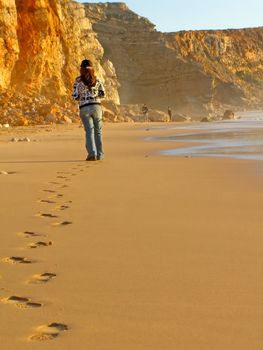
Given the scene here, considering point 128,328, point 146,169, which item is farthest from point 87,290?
point 146,169

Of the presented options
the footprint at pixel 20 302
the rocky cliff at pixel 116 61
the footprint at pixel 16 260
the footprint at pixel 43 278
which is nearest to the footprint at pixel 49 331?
the footprint at pixel 20 302

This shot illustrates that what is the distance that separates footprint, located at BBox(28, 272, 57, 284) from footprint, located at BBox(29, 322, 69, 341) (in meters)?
0.48

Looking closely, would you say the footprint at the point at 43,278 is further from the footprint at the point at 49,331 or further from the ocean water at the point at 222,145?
the ocean water at the point at 222,145

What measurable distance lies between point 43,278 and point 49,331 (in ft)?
1.94

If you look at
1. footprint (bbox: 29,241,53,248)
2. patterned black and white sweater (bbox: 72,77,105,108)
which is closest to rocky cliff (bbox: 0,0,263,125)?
patterned black and white sweater (bbox: 72,77,105,108)

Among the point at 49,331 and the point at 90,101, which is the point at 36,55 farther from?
the point at 49,331

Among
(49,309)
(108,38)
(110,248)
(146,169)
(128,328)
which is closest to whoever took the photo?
(128,328)

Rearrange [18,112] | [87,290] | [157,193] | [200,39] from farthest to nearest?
1. [200,39]
2. [18,112]
3. [157,193]
4. [87,290]

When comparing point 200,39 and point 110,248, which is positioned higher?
point 200,39

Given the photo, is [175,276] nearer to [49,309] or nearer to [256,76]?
[49,309]

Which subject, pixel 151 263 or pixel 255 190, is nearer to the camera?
pixel 151 263

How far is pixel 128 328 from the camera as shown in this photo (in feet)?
6.14

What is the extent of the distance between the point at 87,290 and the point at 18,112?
2472 cm

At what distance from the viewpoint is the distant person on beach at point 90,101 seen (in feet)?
29.2
